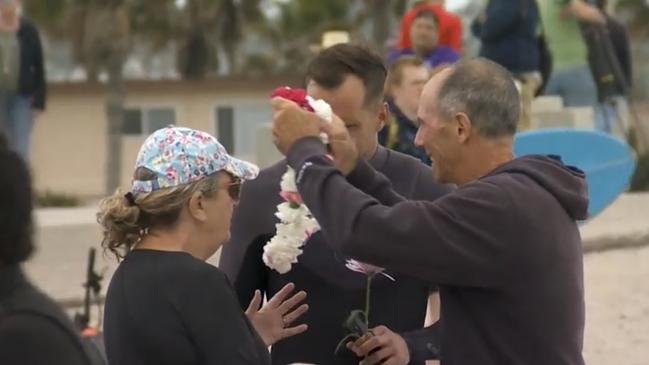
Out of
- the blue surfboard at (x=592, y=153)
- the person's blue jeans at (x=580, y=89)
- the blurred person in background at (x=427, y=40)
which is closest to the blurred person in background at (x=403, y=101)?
the blue surfboard at (x=592, y=153)

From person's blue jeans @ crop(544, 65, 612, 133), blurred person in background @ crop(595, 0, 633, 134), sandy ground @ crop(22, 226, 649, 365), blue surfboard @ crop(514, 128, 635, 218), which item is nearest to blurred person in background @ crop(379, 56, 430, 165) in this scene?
blue surfboard @ crop(514, 128, 635, 218)

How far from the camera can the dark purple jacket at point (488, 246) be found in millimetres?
3168

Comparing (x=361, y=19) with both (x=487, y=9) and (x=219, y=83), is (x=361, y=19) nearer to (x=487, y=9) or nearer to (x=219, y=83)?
(x=219, y=83)

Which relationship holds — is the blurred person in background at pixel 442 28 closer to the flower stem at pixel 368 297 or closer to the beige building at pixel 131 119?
the flower stem at pixel 368 297

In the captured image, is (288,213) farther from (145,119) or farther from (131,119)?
(131,119)

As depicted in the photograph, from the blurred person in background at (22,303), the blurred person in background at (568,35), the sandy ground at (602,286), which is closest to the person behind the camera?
the blurred person in background at (22,303)

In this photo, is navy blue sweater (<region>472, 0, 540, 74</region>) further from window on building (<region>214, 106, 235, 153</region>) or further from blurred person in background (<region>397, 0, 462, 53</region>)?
window on building (<region>214, 106, 235, 153</region>)

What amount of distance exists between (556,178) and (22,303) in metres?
1.33

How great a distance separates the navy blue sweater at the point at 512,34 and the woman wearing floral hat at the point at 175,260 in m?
7.10

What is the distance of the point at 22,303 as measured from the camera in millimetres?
2615

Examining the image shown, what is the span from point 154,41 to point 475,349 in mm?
46429

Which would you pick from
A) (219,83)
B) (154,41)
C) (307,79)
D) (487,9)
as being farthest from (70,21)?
(307,79)

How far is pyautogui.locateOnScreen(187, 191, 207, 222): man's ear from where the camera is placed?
11.2ft

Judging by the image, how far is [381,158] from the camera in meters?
4.11
